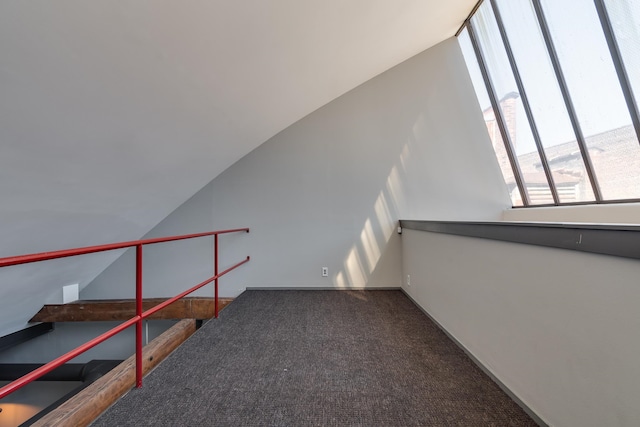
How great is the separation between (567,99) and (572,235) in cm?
255

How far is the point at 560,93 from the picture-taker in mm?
2854

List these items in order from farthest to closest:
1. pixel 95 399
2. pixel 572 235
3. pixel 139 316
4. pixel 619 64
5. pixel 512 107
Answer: pixel 512 107, pixel 619 64, pixel 139 316, pixel 95 399, pixel 572 235

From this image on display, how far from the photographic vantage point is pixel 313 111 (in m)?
3.77

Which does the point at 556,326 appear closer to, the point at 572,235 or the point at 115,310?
the point at 572,235

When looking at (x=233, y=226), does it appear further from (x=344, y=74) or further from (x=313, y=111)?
(x=344, y=74)

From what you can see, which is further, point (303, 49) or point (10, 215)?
point (303, 49)

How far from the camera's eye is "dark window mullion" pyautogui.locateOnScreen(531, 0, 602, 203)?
2.70 metres

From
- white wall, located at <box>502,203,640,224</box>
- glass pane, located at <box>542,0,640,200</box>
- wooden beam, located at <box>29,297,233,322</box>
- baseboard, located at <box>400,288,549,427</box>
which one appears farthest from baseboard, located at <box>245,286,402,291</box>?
glass pane, located at <box>542,0,640,200</box>

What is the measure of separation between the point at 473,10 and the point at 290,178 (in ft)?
9.68

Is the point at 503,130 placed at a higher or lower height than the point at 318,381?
higher

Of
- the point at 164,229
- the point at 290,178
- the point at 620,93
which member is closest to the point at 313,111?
the point at 290,178

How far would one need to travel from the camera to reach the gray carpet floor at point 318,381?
1.35 metres

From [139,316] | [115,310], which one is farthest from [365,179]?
[115,310]

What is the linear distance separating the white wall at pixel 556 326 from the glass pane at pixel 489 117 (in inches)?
93.1
